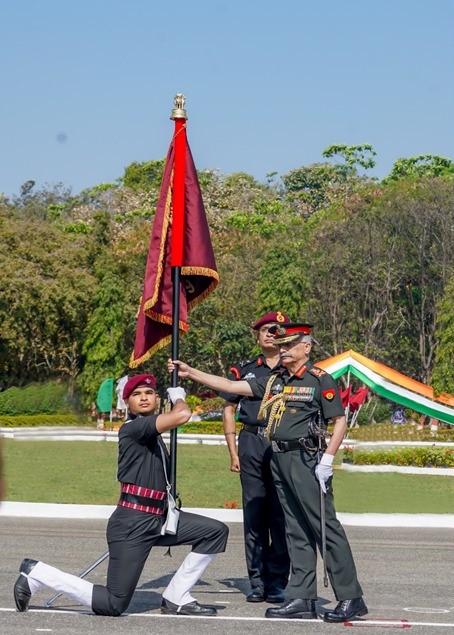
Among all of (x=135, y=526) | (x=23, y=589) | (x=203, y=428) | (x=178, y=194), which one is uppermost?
(x=178, y=194)

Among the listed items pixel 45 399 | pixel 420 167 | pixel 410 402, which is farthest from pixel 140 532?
pixel 420 167

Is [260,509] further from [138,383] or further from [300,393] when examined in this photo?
[138,383]

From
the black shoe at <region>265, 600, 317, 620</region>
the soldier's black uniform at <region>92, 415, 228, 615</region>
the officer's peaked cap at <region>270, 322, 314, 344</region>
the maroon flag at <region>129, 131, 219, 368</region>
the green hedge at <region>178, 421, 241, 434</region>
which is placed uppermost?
the maroon flag at <region>129, 131, 219, 368</region>

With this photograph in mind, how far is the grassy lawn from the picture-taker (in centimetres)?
1670

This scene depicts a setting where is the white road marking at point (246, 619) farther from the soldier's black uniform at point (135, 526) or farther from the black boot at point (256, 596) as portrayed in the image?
the black boot at point (256, 596)

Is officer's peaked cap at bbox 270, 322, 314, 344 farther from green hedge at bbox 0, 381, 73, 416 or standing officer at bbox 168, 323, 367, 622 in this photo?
green hedge at bbox 0, 381, 73, 416

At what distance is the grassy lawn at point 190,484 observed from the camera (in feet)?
54.8

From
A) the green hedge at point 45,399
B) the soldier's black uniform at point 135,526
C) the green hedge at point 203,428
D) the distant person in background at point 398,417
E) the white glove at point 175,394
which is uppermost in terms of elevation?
the white glove at point 175,394

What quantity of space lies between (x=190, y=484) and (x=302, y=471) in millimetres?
11900

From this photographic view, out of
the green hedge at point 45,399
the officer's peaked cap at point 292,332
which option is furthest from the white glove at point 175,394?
the green hedge at point 45,399

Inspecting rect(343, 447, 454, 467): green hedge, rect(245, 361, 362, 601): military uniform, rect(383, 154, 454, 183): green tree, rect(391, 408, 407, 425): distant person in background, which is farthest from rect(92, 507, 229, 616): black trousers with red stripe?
rect(383, 154, 454, 183): green tree

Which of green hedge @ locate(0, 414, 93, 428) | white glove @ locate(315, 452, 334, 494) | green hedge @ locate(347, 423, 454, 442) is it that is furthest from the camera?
green hedge @ locate(347, 423, 454, 442)

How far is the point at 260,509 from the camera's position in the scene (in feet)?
28.9

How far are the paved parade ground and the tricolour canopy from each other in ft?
51.1
